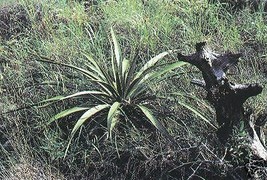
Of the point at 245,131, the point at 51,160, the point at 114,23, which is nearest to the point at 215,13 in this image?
the point at 114,23

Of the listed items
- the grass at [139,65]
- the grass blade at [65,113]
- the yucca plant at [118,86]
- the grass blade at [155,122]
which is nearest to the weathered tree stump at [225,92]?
the grass at [139,65]

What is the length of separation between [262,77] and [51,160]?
1.69 meters

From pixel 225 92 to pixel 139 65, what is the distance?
1196 mm

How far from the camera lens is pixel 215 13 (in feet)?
15.0

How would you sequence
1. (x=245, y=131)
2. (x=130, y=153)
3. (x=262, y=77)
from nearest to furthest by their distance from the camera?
(x=245, y=131) → (x=130, y=153) → (x=262, y=77)

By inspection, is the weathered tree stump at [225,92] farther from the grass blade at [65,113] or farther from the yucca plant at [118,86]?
the grass blade at [65,113]

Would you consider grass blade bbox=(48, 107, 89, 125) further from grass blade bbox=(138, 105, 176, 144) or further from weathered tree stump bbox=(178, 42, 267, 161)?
weathered tree stump bbox=(178, 42, 267, 161)

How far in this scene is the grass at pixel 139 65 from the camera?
326 centimetres

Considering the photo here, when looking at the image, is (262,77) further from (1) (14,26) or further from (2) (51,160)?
(1) (14,26)

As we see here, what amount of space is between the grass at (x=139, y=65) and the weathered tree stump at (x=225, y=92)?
19 centimetres

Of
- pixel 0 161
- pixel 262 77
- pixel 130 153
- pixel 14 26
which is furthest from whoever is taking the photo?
pixel 14 26

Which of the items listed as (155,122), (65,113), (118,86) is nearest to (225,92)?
(155,122)

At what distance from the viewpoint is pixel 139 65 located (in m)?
4.09

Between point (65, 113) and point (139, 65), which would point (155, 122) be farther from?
point (139, 65)
